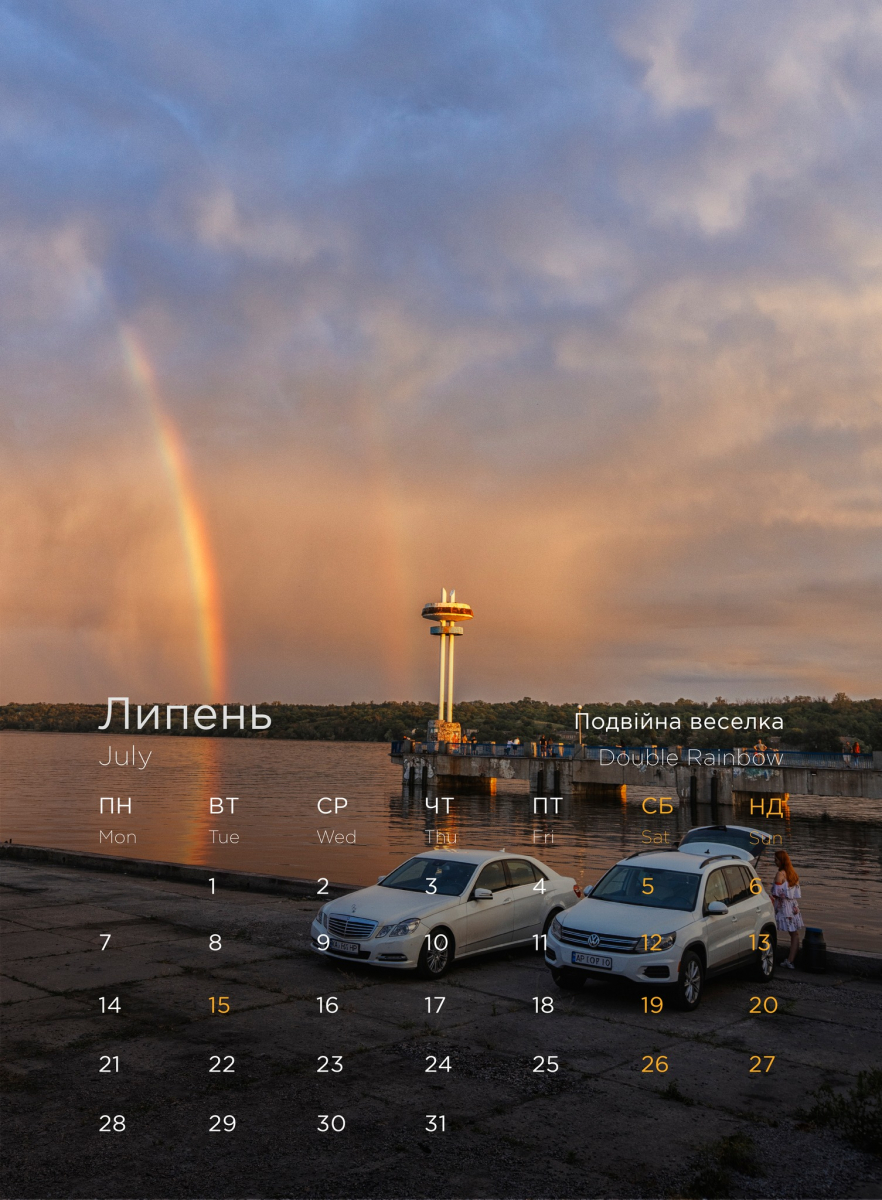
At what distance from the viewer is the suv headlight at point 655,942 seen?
1080 centimetres

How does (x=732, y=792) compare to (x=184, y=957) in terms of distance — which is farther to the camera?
(x=732, y=792)

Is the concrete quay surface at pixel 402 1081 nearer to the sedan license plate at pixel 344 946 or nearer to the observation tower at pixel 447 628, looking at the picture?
the sedan license plate at pixel 344 946

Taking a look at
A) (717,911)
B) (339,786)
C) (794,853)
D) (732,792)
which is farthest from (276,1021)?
(339,786)

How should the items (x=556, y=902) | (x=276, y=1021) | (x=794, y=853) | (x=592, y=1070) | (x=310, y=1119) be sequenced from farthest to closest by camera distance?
1. (x=794, y=853)
2. (x=556, y=902)
3. (x=276, y=1021)
4. (x=592, y=1070)
5. (x=310, y=1119)

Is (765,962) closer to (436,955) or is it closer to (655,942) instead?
(655,942)

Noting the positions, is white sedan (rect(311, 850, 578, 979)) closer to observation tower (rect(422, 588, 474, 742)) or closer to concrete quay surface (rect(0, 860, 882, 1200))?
concrete quay surface (rect(0, 860, 882, 1200))

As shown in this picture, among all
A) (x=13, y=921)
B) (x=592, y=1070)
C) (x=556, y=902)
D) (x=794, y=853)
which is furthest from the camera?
(x=794, y=853)

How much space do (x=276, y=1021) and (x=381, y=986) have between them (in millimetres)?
2003

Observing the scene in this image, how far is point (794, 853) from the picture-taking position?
150 ft

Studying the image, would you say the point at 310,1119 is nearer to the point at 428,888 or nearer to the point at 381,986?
the point at 381,986

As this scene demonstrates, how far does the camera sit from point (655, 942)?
35.5 feet

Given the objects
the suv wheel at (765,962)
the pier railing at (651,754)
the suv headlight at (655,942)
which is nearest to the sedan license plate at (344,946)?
the suv headlight at (655,942)

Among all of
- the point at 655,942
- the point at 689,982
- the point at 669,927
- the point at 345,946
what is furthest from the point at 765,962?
the point at 345,946

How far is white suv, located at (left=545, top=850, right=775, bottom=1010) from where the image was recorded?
10.9m
